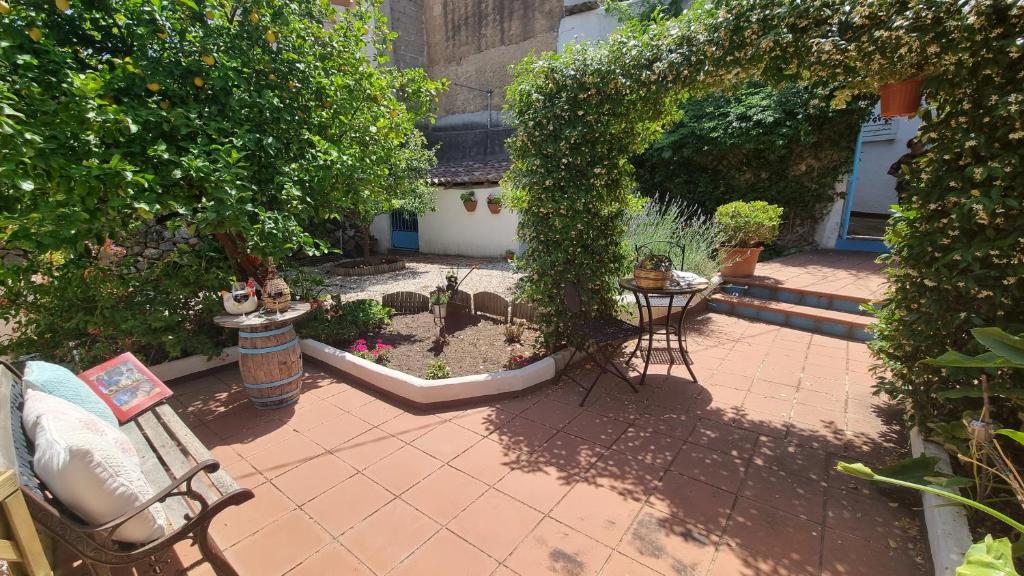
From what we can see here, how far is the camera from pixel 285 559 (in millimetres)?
2041

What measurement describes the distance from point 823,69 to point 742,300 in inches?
161

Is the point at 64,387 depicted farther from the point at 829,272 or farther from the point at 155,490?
the point at 829,272

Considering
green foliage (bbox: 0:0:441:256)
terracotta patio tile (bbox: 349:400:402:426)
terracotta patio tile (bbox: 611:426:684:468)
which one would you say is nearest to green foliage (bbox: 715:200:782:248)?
terracotta patio tile (bbox: 611:426:684:468)

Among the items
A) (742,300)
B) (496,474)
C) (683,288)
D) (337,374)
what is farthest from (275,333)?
(742,300)

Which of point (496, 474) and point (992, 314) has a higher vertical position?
point (992, 314)

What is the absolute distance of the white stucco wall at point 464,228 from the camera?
11.2 m

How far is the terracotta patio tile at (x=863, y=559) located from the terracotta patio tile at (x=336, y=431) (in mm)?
2965

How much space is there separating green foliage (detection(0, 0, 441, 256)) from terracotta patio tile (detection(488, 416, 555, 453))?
8.68 ft

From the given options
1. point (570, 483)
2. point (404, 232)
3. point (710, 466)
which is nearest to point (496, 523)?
point (570, 483)

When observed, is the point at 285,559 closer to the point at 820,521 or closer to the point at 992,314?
the point at 820,521

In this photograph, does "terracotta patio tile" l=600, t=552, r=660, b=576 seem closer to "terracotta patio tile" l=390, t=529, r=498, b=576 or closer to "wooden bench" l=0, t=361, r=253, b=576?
"terracotta patio tile" l=390, t=529, r=498, b=576

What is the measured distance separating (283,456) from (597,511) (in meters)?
2.18

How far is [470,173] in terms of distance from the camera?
37.7 feet

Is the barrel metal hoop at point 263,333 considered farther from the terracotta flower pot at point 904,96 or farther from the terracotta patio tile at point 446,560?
the terracotta flower pot at point 904,96
